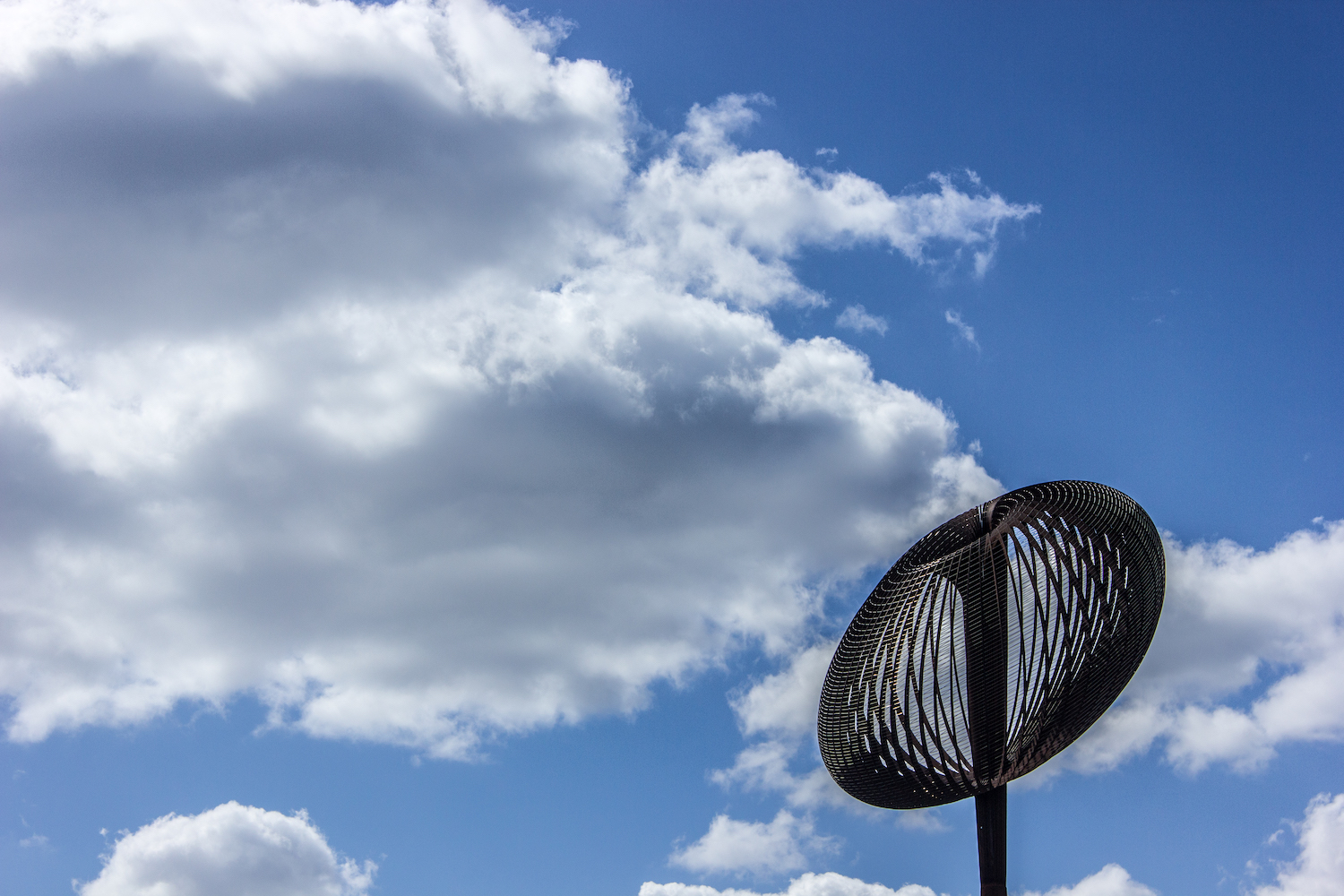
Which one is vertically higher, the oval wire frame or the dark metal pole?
the oval wire frame

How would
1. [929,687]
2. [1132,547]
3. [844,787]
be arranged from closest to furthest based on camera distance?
[1132,547] → [929,687] → [844,787]

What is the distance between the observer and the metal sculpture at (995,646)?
41500 millimetres

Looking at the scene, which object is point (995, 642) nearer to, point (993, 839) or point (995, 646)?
point (995, 646)

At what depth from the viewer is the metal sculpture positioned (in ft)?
136

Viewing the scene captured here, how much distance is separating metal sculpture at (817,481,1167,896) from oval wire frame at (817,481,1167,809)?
5cm

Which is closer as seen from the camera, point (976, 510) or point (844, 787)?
point (976, 510)

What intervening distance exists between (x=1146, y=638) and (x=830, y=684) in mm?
12368

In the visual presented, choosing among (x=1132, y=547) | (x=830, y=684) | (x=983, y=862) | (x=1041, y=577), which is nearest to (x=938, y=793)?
(x=983, y=862)

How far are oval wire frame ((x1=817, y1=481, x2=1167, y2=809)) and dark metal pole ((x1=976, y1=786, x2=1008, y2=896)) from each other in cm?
49

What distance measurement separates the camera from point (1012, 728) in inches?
1710

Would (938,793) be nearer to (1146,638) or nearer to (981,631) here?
(981,631)

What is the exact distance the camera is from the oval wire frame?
136 ft

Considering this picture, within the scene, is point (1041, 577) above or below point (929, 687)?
above

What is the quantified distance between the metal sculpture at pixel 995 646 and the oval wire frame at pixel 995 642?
49 mm
